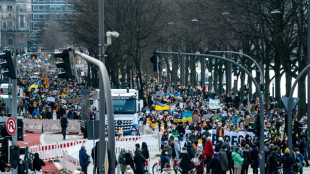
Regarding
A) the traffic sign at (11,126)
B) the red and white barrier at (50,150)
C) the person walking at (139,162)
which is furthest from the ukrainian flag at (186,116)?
the traffic sign at (11,126)

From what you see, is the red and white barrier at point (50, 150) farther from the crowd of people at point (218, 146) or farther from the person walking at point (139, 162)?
the person walking at point (139, 162)

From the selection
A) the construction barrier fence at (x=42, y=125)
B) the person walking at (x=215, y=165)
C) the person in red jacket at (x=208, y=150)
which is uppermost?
the construction barrier fence at (x=42, y=125)

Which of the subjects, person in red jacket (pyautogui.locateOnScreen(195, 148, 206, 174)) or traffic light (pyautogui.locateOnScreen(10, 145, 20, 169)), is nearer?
traffic light (pyautogui.locateOnScreen(10, 145, 20, 169))

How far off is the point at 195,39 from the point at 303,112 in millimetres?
30680

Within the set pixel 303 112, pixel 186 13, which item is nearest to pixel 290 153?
pixel 303 112

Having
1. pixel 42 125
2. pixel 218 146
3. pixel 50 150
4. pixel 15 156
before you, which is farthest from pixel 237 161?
pixel 42 125

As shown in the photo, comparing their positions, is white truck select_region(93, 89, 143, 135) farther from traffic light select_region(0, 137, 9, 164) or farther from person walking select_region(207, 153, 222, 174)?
traffic light select_region(0, 137, 9, 164)

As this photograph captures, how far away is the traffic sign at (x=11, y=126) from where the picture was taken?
94.8ft

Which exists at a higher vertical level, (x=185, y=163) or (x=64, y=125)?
(x=64, y=125)

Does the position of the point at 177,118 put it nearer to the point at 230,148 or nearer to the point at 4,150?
the point at 230,148

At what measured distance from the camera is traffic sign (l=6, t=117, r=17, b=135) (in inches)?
1138

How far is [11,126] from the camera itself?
29.1 meters


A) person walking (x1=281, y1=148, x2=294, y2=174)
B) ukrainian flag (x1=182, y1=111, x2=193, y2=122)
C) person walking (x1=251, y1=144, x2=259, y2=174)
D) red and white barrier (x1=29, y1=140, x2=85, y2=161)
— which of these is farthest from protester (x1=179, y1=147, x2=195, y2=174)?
ukrainian flag (x1=182, y1=111, x2=193, y2=122)

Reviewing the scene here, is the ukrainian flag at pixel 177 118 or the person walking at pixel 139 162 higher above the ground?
the ukrainian flag at pixel 177 118
